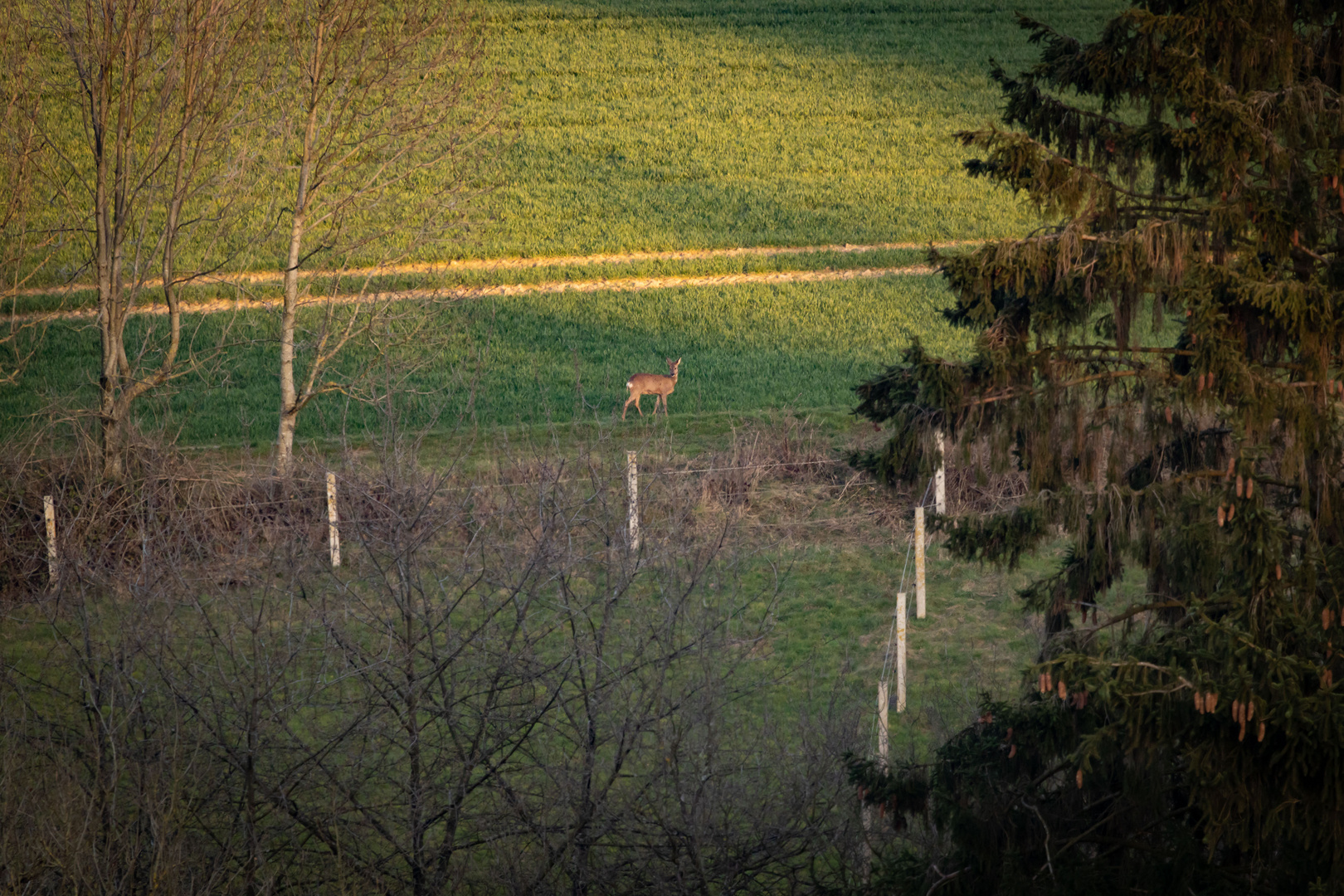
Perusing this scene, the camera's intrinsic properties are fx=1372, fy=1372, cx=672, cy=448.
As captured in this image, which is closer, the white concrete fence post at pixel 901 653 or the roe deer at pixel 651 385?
the white concrete fence post at pixel 901 653

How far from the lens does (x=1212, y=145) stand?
6.51 m

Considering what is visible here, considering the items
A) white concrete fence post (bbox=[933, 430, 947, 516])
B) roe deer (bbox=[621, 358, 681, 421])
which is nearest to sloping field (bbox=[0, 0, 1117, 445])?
roe deer (bbox=[621, 358, 681, 421])

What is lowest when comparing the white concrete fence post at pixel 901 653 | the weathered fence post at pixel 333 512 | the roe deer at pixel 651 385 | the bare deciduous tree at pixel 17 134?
the white concrete fence post at pixel 901 653

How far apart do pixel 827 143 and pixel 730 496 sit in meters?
20.6

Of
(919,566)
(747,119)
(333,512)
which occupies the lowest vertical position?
(919,566)

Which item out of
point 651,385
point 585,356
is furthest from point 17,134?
point 585,356

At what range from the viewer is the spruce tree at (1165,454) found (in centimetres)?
545

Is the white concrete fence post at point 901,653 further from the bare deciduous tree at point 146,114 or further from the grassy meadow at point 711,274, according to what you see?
the bare deciduous tree at point 146,114

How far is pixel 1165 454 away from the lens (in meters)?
7.42

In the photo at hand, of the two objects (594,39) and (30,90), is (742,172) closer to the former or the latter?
(594,39)

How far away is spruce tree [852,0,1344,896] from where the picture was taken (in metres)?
5.45

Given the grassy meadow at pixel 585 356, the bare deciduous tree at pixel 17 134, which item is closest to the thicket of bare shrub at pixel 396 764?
the bare deciduous tree at pixel 17 134

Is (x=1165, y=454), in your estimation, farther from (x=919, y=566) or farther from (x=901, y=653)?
(x=919, y=566)

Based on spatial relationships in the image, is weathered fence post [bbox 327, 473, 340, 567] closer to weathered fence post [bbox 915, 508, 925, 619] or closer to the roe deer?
weathered fence post [bbox 915, 508, 925, 619]
